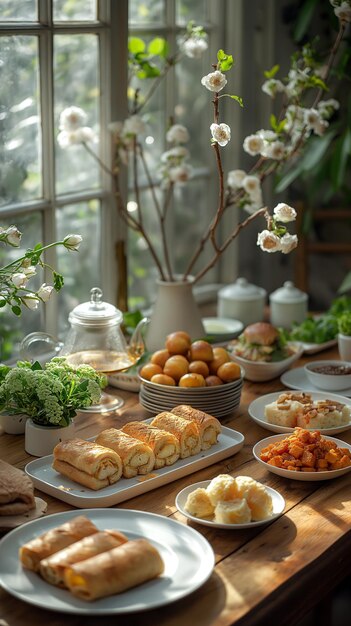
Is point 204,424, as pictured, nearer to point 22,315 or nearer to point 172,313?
point 172,313

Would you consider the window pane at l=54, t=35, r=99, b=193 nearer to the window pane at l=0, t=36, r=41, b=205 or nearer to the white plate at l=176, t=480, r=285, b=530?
the window pane at l=0, t=36, r=41, b=205

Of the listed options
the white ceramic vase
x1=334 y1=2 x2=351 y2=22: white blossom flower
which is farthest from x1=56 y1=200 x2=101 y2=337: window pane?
x1=334 y1=2 x2=351 y2=22: white blossom flower

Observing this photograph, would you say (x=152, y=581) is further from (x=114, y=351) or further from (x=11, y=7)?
(x=11, y=7)

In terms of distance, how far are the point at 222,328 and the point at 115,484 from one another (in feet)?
3.49

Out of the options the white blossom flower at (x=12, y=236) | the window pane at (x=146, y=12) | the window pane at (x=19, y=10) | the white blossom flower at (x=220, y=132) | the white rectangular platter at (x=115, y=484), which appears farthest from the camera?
the window pane at (x=146, y=12)

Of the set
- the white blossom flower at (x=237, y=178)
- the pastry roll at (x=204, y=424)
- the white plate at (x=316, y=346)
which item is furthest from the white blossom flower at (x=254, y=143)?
the pastry roll at (x=204, y=424)

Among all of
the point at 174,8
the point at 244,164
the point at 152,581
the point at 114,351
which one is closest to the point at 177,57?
the point at 174,8

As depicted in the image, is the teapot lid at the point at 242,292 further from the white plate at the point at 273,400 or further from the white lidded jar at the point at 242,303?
the white plate at the point at 273,400

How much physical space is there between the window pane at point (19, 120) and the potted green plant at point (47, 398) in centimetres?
63

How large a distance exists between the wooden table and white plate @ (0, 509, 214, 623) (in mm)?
26

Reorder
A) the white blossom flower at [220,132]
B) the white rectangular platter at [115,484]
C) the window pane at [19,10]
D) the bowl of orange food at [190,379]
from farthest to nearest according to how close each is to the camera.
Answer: the window pane at [19,10] < the bowl of orange food at [190,379] < the white blossom flower at [220,132] < the white rectangular platter at [115,484]

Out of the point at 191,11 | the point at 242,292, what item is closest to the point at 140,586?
the point at 242,292

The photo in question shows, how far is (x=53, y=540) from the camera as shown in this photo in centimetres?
152

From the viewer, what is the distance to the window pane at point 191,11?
117 inches
